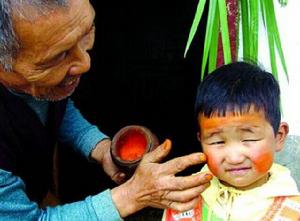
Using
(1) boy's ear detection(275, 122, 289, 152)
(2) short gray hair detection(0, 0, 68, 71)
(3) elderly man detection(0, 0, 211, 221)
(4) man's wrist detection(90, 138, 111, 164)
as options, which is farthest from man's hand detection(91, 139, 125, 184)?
(2) short gray hair detection(0, 0, 68, 71)

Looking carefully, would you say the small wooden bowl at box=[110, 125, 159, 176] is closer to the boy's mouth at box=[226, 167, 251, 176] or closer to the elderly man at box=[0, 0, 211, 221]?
the elderly man at box=[0, 0, 211, 221]

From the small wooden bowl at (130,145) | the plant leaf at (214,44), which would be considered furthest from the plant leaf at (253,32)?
the small wooden bowl at (130,145)

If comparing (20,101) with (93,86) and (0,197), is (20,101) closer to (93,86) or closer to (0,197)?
(0,197)

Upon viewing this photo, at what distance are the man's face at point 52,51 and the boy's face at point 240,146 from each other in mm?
480

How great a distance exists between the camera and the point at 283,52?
8.51ft

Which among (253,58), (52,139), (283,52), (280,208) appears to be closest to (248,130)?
(280,208)

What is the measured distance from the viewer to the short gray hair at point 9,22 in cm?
185

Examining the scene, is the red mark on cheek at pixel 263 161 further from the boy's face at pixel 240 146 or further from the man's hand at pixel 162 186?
the man's hand at pixel 162 186

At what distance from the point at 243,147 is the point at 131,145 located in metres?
0.69

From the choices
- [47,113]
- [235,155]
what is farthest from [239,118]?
[47,113]

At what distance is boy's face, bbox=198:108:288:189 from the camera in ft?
6.52

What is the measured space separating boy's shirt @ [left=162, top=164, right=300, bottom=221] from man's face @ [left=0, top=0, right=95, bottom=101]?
1.97 feet

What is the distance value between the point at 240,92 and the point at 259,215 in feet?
1.30

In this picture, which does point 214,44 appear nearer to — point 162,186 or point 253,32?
point 253,32
